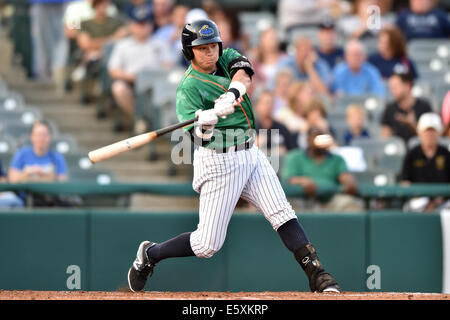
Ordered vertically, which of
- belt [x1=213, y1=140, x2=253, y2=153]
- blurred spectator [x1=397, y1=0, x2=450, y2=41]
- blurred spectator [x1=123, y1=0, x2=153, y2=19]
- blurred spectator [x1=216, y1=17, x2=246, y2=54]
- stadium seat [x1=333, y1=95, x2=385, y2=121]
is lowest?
belt [x1=213, y1=140, x2=253, y2=153]

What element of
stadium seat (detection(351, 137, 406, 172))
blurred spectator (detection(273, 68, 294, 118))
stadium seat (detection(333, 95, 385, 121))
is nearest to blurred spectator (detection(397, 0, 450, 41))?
stadium seat (detection(333, 95, 385, 121))

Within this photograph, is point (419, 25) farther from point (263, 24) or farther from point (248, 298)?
point (248, 298)

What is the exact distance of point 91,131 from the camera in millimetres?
10648

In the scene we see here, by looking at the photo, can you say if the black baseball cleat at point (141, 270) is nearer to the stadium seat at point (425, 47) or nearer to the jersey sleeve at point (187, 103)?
the jersey sleeve at point (187, 103)

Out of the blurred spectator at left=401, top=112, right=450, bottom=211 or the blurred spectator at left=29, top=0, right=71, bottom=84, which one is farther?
the blurred spectator at left=29, top=0, right=71, bottom=84

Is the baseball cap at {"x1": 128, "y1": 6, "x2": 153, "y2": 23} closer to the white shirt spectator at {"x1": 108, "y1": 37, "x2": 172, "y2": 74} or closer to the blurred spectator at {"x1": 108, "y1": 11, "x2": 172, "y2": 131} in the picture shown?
the blurred spectator at {"x1": 108, "y1": 11, "x2": 172, "y2": 131}

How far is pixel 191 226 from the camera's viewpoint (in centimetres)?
704

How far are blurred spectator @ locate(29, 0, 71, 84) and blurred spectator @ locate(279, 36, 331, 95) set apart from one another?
3138 mm

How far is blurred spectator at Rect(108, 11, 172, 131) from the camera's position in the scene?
33.6 ft

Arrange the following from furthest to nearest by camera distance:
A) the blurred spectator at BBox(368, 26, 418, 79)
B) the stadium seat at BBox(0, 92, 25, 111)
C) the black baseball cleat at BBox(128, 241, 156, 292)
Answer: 1. the blurred spectator at BBox(368, 26, 418, 79)
2. the stadium seat at BBox(0, 92, 25, 111)
3. the black baseball cleat at BBox(128, 241, 156, 292)

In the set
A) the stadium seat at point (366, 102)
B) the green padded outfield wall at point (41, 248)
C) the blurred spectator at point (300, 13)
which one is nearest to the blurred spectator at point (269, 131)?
the stadium seat at point (366, 102)

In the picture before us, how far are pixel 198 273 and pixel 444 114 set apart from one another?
13.3 feet

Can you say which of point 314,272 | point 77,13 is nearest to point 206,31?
point 314,272

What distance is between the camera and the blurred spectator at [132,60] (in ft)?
33.6
